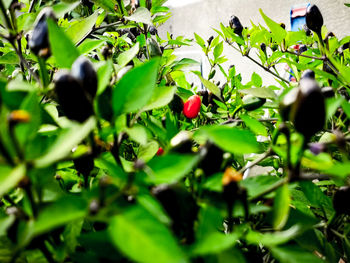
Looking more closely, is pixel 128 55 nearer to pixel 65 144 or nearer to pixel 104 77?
pixel 104 77

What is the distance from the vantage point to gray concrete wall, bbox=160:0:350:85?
3.04 m

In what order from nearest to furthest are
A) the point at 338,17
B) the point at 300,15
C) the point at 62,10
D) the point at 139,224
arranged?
the point at 139,224 < the point at 62,10 < the point at 338,17 < the point at 300,15

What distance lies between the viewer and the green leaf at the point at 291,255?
0.89 feet

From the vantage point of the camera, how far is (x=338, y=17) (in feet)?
9.91

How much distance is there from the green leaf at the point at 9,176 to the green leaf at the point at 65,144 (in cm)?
1

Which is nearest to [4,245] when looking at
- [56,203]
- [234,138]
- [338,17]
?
[56,203]

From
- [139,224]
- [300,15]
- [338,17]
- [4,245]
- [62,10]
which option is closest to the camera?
[139,224]

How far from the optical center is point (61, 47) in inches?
12.0

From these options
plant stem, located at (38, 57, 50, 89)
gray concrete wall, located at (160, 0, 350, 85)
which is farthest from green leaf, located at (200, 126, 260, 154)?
gray concrete wall, located at (160, 0, 350, 85)

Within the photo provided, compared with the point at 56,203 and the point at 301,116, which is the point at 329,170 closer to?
the point at 301,116

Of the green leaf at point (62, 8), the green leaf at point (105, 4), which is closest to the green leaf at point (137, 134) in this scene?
the green leaf at point (62, 8)

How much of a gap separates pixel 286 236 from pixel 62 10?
48 cm

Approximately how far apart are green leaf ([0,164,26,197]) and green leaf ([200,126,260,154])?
155 millimetres

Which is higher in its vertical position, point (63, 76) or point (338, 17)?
point (63, 76)
